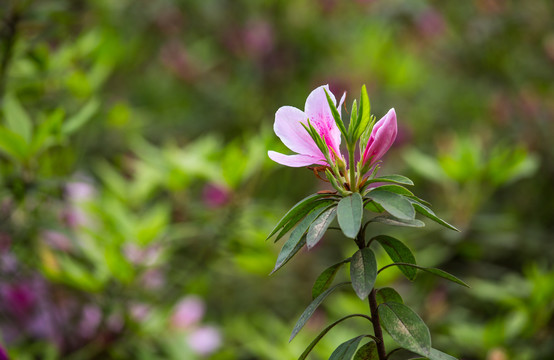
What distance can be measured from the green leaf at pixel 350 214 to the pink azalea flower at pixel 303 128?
7 cm

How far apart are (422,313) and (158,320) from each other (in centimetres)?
62

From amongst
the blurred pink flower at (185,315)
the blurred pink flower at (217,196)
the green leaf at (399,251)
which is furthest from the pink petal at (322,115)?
the blurred pink flower at (185,315)

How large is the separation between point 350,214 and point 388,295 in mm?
123

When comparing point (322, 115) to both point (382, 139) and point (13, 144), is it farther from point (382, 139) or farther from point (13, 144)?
point (13, 144)

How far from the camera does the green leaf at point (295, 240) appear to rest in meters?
0.43

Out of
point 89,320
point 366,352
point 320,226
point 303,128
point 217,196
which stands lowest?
point 366,352

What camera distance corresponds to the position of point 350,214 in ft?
1.38

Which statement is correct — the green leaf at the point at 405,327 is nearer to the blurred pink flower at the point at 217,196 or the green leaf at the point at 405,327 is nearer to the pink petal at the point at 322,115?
the pink petal at the point at 322,115

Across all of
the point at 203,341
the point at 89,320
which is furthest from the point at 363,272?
the point at 89,320

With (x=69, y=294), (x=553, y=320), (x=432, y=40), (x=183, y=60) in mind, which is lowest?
(x=553, y=320)

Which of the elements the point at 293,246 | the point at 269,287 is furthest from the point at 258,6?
the point at 293,246

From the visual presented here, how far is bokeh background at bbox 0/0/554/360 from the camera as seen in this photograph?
3.43 ft

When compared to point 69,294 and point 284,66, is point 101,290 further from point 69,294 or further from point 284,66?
point 284,66

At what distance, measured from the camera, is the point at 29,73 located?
3.72ft
